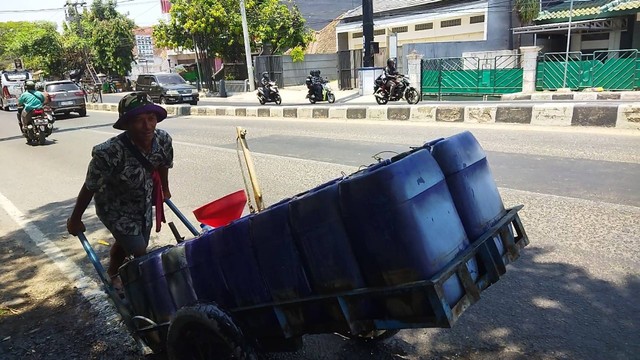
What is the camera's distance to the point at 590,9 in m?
20.4

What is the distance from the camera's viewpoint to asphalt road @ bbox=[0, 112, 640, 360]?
2711 millimetres

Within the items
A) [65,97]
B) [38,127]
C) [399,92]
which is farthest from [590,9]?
[65,97]

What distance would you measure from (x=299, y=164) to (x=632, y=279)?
5296 millimetres

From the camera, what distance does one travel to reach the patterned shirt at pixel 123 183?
2.72 m

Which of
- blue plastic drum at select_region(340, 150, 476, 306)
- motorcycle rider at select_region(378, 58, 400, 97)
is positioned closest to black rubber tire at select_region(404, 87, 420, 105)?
motorcycle rider at select_region(378, 58, 400, 97)

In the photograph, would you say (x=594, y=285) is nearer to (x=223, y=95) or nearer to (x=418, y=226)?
(x=418, y=226)

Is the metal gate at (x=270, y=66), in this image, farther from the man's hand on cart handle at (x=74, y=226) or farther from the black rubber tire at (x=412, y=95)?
the man's hand on cart handle at (x=74, y=226)

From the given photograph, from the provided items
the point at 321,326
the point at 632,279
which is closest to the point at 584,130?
the point at 632,279

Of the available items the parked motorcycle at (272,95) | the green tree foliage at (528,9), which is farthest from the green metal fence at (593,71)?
the parked motorcycle at (272,95)

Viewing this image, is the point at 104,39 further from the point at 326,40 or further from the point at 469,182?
the point at 469,182

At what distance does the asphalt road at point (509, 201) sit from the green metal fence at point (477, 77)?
744 cm

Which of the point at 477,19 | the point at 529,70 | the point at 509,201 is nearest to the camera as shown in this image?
the point at 509,201

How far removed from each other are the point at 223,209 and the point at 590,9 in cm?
2244

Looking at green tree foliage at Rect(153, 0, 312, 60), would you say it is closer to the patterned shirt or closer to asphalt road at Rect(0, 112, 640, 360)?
asphalt road at Rect(0, 112, 640, 360)
